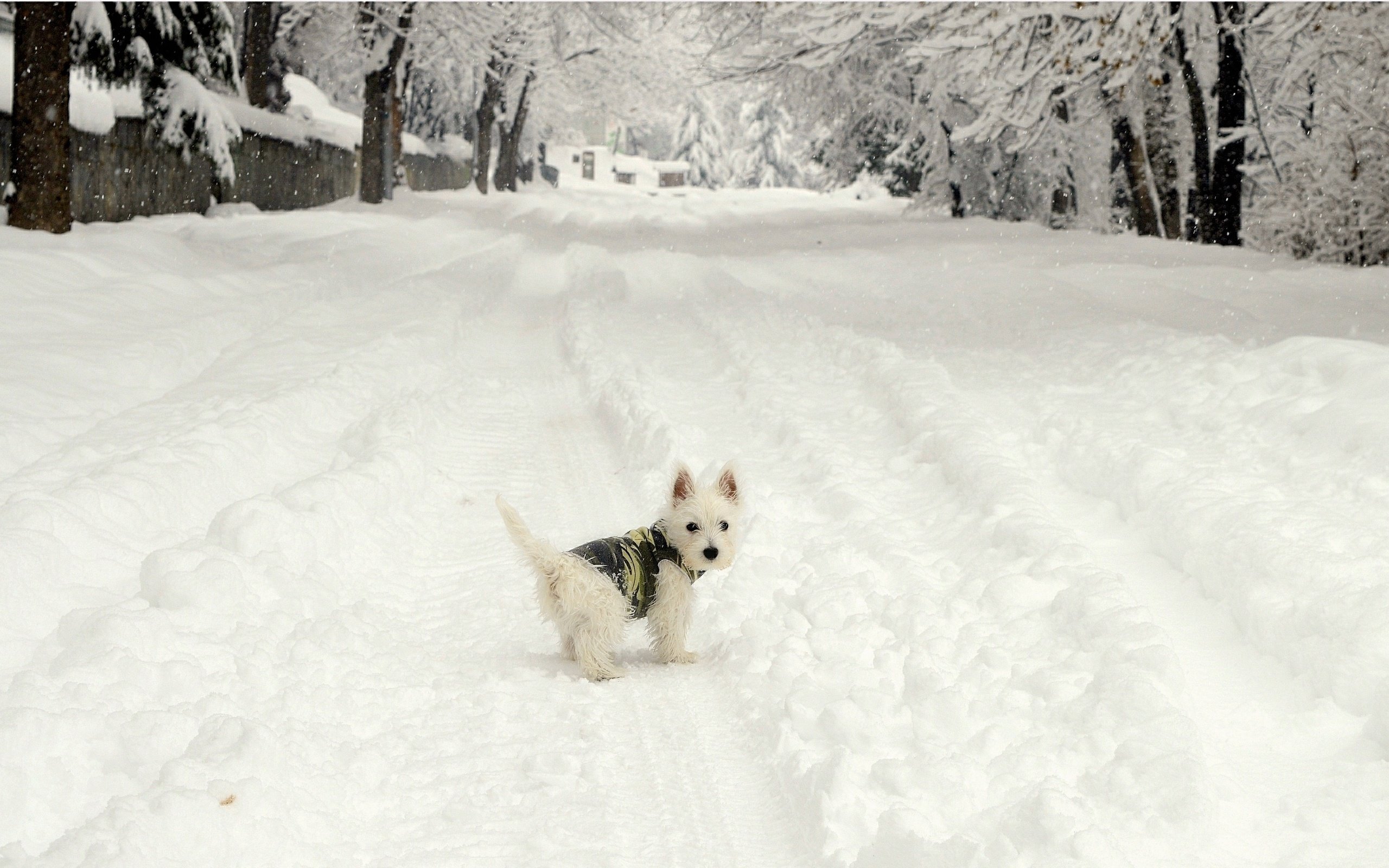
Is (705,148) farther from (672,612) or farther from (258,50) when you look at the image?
(672,612)

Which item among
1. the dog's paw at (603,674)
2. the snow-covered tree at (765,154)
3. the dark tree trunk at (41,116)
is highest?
the snow-covered tree at (765,154)

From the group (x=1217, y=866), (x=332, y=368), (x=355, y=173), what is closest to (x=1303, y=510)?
(x=1217, y=866)

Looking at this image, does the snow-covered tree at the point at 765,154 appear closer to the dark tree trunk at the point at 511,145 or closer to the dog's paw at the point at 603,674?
the dark tree trunk at the point at 511,145

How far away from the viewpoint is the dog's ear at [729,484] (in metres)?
4.93

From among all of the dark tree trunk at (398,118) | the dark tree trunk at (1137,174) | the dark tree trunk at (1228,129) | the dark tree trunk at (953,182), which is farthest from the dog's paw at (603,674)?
the dark tree trunk at (398,118)

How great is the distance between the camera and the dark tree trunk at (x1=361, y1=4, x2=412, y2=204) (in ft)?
91.9

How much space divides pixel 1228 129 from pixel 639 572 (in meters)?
16.3

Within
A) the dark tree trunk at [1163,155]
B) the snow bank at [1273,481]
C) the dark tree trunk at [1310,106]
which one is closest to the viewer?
the snow bank at [1273,481]

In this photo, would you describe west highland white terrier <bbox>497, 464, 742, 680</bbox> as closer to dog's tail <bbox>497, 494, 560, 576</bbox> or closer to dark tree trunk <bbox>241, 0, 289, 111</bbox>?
dog's tail <bbox>497, 494, 560, 576</bbox>

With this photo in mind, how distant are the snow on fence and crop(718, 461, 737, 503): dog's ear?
42.9 ft

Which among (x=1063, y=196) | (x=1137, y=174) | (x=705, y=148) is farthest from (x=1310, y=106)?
(x=705, y=148)

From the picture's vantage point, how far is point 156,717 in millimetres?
3646

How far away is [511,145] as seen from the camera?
48.9 m

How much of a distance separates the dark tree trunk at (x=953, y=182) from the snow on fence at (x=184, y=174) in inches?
642
